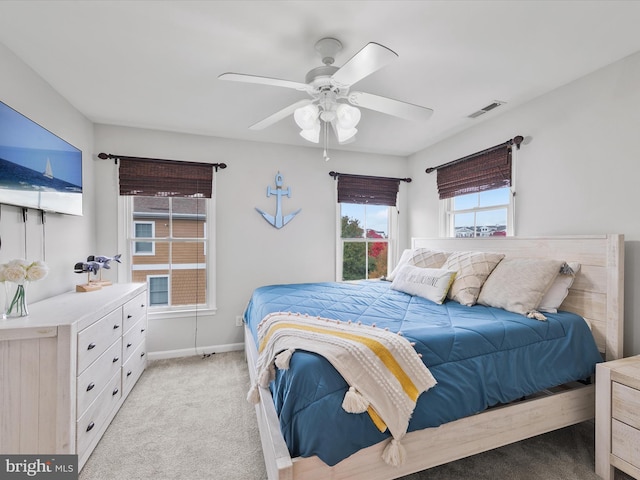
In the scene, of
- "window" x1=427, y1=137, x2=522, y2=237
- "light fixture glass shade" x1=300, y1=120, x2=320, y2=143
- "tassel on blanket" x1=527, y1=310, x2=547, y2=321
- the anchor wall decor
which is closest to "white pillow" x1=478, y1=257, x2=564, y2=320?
"tassel on blanket" x1=527, y1=310, x2=547, y2=321

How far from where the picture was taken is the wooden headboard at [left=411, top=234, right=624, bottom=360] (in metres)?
1.84

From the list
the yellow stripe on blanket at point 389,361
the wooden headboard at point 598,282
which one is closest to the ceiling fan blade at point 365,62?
the yellow stripe on blanket at point 389,361

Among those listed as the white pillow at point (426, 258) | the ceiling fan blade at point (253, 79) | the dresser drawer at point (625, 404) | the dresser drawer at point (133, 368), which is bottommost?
the dresser drawer at point (133, 368)

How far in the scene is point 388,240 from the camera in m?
4.12

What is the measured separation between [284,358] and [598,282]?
2.12 meters

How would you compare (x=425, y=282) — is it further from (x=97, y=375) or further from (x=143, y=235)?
(x=143, y=235)

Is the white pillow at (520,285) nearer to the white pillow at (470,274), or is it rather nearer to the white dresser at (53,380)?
the white pillow at (470,274)

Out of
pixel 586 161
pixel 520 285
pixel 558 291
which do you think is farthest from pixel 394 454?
pixel 586 161

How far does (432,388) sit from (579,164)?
6.70 feet

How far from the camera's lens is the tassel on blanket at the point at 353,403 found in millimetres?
1148

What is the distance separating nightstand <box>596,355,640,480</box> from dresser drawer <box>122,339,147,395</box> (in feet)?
10.3

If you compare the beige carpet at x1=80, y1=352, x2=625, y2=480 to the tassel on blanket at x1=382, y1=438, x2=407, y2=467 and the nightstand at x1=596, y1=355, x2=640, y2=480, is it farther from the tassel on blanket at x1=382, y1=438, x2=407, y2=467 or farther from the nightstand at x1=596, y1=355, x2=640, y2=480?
the tassel on blanket at x1=382, y1=438, x2=407, y2=467

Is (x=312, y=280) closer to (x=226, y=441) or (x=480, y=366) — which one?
(x=226, y=441)

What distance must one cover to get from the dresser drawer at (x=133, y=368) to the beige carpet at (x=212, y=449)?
104 mm
